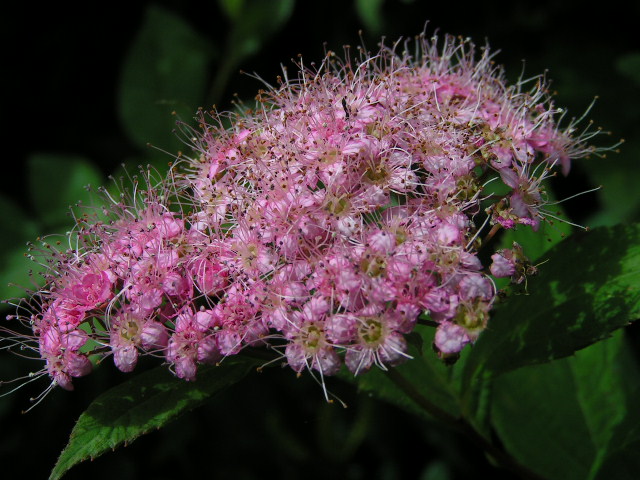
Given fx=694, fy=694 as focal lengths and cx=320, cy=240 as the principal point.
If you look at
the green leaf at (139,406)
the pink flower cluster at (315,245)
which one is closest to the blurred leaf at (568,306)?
the pink flower cluster at (315,245)

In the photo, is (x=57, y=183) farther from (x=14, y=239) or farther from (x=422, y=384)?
(x=422, y=384)

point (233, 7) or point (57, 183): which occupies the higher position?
point (233, 7)

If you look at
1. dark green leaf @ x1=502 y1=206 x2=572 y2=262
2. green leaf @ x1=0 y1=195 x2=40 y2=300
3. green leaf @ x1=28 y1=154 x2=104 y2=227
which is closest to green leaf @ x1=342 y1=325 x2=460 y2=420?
dark green leaf @ x1=502 y1=206 x2=572 y2=262

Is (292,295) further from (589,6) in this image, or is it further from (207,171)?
(589,6)

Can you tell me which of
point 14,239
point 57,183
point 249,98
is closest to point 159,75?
point 249,98

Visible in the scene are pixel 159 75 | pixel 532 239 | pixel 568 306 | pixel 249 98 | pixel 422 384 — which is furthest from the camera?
pixel 249 98

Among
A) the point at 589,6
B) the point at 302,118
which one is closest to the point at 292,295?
the point at 302,118
